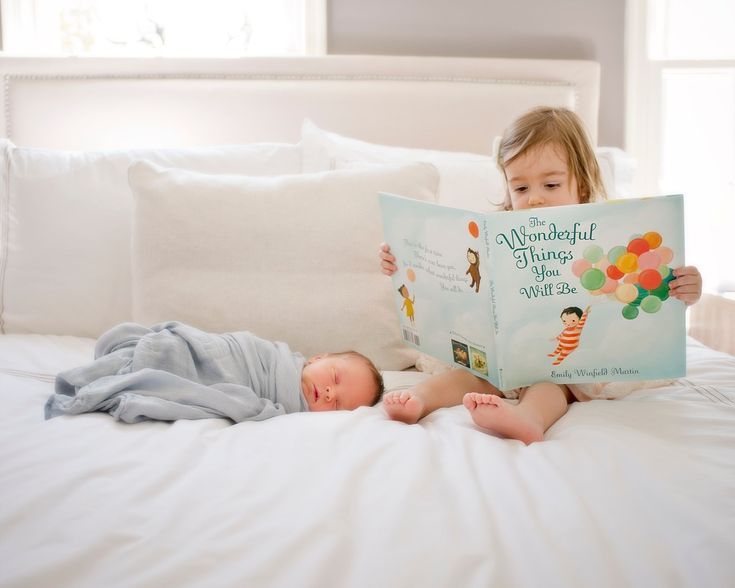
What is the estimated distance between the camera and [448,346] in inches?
55.1

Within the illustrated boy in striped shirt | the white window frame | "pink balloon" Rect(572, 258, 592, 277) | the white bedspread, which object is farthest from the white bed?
the white window frame

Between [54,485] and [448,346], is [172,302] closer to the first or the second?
[448,346]

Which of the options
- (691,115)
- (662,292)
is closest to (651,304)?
(662,292)

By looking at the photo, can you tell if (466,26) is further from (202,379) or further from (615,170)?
(202,379)

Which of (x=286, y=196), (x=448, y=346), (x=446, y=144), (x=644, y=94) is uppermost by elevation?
(x=644, y=94)

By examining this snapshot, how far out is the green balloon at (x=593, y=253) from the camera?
1.22 metres


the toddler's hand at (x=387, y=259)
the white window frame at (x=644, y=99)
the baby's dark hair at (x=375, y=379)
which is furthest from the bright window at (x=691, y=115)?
the baby's dark hair at (x=375, y=379)

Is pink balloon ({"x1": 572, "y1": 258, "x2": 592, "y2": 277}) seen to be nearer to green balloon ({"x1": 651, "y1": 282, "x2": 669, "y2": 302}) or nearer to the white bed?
green balloon ({"x1": 651, "y1": 282, "x2": 669, "y2": 302})

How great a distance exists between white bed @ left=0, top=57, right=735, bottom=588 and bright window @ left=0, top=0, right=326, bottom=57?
0.28m

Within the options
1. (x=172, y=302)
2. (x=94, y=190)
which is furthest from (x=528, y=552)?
(x=94, y=190)

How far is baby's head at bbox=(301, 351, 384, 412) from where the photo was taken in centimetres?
141

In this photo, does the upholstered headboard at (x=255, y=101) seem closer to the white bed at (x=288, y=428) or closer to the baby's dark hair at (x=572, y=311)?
the white bed at (x=288, y=428)

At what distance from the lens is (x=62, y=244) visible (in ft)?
5.97

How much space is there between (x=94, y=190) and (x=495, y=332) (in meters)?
1.13
